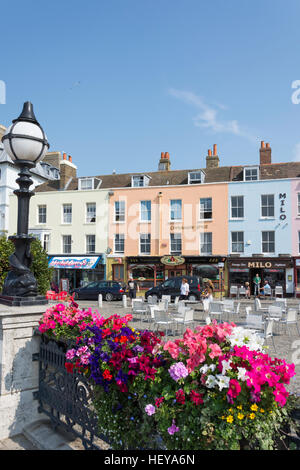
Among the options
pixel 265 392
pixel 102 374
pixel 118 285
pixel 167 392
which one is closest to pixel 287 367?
pixel 265 392

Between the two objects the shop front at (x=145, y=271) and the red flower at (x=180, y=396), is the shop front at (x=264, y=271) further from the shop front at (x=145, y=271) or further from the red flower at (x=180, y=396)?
the red flower at (x=180, y=396)

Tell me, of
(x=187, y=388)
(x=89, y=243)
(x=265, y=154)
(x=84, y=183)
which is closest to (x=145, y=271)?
(x=89, y=243)

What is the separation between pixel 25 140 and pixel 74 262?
25.2m

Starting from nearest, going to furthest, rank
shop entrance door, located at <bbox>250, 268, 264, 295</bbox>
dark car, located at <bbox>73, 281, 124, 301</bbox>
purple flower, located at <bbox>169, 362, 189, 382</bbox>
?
purple flower, located at <bbox>169, 362, 189, 382</bbox>
dark car, located at <bbox>73, 281, 124, 301</bbox>
shop entrance door, located at <bbox>250, 268, 264, 295</bbox>

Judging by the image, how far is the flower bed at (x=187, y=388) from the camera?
1.97m

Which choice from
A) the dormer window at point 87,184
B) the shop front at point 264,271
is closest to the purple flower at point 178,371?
the shop front at point 264,271

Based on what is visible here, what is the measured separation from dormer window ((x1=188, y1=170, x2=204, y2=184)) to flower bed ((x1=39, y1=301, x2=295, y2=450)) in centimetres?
2610

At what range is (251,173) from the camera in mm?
26906

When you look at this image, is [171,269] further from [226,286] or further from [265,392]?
[265,392]

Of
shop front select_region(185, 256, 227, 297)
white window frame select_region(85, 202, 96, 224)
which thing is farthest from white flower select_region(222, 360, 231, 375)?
white window frame select_region(85, 202, 96, 224)

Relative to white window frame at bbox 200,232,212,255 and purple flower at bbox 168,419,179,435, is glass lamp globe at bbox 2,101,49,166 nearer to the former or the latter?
purple flower at bbox 168,419,179,435

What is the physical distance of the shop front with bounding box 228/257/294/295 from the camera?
24516 millimetres

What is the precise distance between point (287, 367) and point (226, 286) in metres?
24.3

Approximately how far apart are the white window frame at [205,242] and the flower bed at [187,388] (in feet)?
79.7
